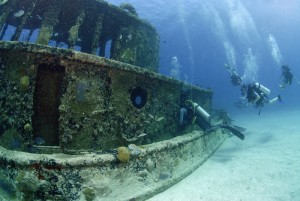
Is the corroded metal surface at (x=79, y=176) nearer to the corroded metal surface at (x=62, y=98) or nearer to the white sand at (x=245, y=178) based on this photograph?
the corroded metal surface at (x=62, y=98)

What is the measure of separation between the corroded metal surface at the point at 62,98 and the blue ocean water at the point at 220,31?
34.5 feet

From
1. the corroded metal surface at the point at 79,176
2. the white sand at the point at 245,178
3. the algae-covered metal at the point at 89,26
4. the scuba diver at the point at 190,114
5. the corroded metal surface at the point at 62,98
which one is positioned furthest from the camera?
the scuba diver at the point at 190,114

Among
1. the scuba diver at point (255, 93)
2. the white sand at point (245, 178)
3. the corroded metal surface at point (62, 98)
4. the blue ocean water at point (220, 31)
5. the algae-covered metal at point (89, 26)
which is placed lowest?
the white sand at point (245, 178)

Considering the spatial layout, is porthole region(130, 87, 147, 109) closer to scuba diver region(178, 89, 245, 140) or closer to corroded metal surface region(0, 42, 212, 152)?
corroded metal surface region(0, 42, 212, 152)

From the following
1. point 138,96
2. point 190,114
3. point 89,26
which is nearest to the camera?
point 138,96

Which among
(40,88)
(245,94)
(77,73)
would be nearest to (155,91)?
(77,73)

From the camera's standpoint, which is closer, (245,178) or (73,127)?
(73,127)

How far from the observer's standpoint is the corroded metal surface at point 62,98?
4039 mm

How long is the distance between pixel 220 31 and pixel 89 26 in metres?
70.9

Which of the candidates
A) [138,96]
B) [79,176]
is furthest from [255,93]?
[79,176]

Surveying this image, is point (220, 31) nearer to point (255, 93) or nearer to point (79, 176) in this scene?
point (255, 93)

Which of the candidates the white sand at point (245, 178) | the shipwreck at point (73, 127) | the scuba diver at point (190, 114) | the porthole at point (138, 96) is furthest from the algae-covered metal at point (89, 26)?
the white sand at point (245, 178)

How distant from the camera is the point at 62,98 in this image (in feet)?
13.2

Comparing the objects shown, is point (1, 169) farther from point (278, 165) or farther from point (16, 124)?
point (278, 165)
